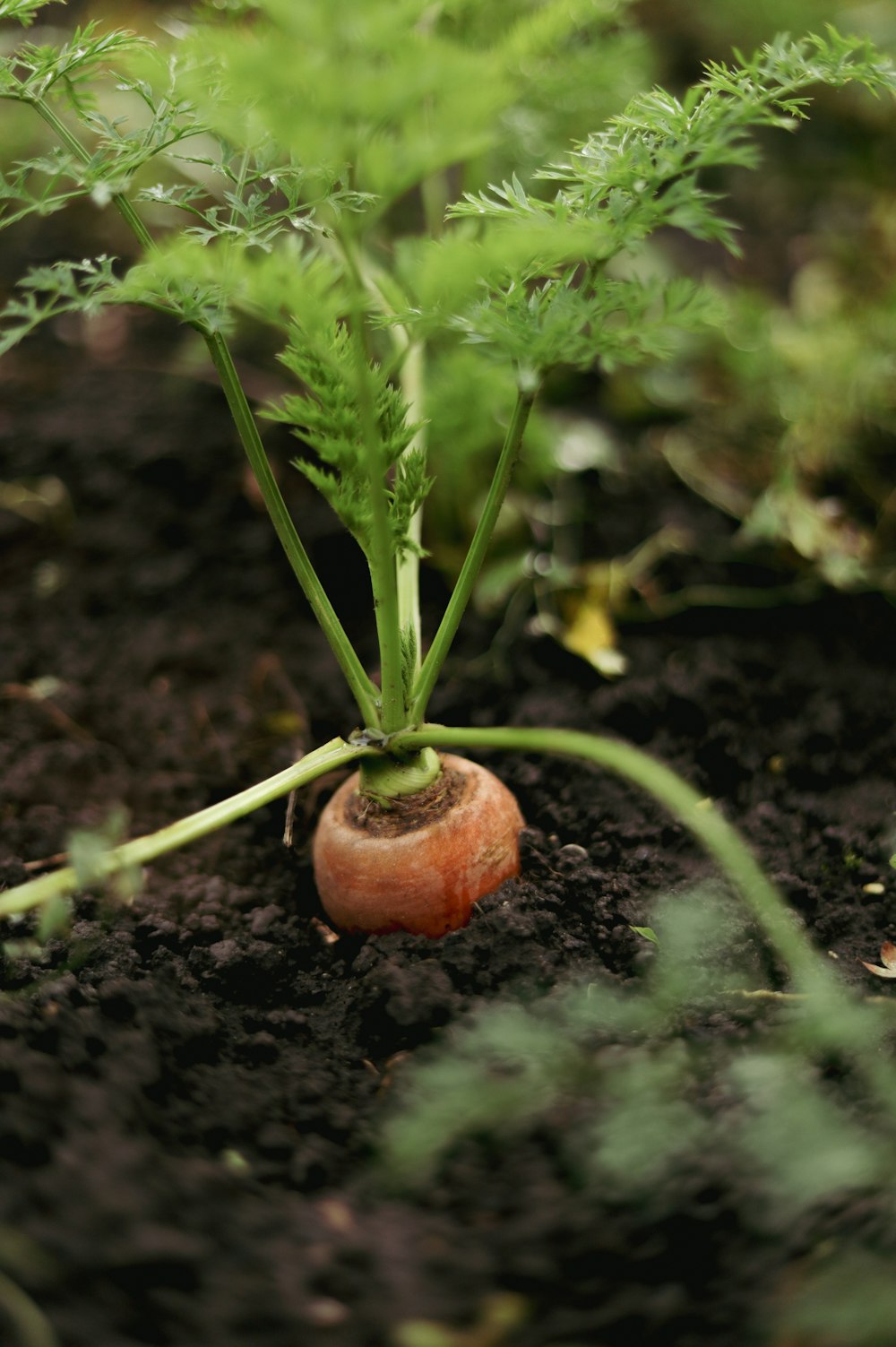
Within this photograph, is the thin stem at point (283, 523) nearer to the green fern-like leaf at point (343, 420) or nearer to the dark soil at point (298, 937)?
the green fern-like leaf at point (343, 420)

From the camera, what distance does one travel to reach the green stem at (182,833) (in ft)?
3.25

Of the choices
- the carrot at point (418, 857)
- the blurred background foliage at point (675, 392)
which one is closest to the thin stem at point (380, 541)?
the carrot at point (418, 857)

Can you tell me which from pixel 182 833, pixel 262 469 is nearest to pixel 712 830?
pixel 182 833

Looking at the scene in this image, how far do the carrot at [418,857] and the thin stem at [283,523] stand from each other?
0.41ft

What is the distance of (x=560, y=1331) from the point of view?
0.76 m

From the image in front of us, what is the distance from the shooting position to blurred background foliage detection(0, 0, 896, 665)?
1755 mm

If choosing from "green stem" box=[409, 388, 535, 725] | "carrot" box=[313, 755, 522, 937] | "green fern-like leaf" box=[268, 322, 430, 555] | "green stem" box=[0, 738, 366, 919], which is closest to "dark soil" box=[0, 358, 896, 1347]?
"carrot" box=[313, 755, 522, 937]

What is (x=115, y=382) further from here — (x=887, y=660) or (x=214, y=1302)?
(x=214, y=1302)

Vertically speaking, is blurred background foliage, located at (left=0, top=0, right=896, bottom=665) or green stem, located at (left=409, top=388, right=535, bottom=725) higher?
blurred background foliage, located at (left=0, top=0, right=896, bottom=665)

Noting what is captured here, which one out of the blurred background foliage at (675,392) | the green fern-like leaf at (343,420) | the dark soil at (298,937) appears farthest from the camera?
the blurred background foliage at (675,392)

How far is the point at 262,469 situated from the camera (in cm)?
118

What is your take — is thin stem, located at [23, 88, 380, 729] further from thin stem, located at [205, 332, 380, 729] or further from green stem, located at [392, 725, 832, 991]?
green stem, located at [392, 725, 832, 991]

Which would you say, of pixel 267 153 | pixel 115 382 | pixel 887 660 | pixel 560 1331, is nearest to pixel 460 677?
pixel 887 660

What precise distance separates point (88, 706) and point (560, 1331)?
1273mm
